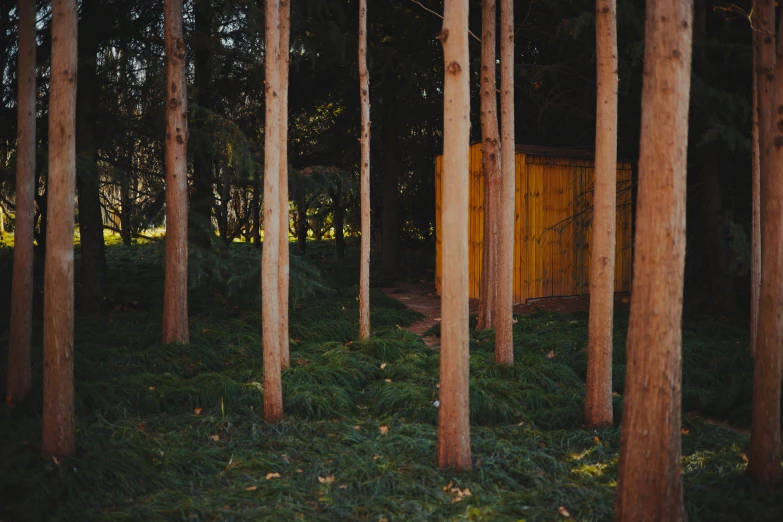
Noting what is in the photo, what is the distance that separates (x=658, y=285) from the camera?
4.07 metres

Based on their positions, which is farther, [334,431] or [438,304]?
[438,304]

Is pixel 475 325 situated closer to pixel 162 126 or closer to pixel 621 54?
pixel 621 54

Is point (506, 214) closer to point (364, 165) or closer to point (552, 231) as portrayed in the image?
point (364, 165)

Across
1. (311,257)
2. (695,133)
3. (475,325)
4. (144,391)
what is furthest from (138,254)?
(695,133)

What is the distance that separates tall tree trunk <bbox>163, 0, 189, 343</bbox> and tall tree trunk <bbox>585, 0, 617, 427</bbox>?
5.34 m

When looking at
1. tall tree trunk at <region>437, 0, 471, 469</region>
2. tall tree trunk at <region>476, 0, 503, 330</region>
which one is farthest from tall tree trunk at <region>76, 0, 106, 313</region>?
tall tree trunk at <region>437, 0, 471, 469</region>

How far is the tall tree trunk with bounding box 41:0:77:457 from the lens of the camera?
518 cm

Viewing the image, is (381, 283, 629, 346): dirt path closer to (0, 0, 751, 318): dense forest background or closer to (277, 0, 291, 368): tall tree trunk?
(0, 0, 751, 318): dense forest background

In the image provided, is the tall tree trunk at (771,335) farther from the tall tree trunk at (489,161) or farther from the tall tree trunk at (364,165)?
the tall tree trunk at (364,165)

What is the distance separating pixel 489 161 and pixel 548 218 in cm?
419

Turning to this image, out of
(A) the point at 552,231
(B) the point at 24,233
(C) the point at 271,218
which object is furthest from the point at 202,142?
(A) the point at 552,231

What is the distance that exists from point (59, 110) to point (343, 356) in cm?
461

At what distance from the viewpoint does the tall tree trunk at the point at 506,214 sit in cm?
820

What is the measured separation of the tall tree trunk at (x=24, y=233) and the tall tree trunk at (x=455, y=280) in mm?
4163
